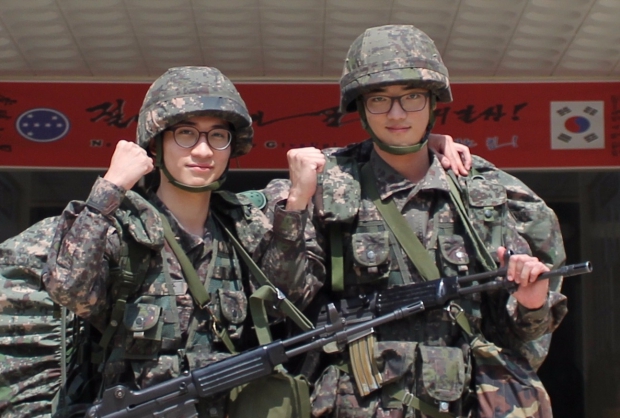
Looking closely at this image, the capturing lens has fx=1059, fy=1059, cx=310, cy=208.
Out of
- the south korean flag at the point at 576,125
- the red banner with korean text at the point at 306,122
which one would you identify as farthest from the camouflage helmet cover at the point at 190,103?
the south korean flag at the point at 576,125

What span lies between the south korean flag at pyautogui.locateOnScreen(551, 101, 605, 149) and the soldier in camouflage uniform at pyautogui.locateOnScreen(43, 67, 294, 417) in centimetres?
256

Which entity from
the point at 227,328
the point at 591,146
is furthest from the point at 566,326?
the point at 227,328

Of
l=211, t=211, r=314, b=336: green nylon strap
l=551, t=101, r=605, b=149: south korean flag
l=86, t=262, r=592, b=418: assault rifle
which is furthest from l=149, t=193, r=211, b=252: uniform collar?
l=551, t=101, r=605, b=149: south korean flag

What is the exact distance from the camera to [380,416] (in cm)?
305

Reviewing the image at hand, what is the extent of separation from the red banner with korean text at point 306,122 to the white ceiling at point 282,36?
0.09 m

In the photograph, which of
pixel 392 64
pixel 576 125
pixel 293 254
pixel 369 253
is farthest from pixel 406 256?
pixel 576 125

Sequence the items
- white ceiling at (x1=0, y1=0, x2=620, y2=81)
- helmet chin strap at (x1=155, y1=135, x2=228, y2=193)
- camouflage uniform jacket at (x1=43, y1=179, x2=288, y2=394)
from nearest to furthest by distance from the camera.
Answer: camouflage uniform jacket at (x1=43, y1=179, x2=288, y2=394), helmet chin strap at (x1=155, y1=135, x2=228, y2=193), white ceiling at (x1=0, y1=0, x2=620, y2=81)

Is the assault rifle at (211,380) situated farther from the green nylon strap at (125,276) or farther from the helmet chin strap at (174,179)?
the helmet chin strap at (174,179)

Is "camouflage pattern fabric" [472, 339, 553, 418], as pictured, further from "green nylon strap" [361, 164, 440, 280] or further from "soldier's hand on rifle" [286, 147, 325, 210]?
"soldier's hand on rifle" [286, 147, 325, 210]

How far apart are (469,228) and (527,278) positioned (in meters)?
0.30

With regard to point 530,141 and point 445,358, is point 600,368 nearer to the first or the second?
point 530,141

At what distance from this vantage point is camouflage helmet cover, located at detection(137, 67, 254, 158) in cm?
307

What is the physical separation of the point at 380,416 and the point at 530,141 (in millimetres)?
2680

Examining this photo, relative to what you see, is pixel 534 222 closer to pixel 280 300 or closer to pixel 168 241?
pixel 280 300
